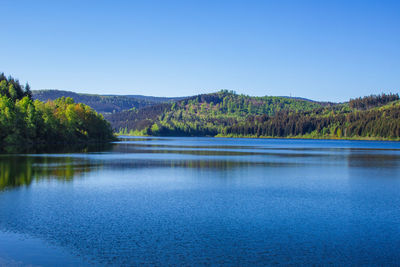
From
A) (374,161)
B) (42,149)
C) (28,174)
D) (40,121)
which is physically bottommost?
(374,161)

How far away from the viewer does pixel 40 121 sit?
108 m

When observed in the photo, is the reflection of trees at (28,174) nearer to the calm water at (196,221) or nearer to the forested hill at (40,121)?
the calm water at (196,221)

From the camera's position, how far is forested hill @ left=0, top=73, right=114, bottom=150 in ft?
324

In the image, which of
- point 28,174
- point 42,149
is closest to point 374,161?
point 28,174

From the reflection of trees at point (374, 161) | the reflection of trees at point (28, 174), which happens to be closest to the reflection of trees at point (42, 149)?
the reflection of trees at point (28, 174)

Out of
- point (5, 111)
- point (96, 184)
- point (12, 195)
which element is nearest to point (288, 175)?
point (96, 184)

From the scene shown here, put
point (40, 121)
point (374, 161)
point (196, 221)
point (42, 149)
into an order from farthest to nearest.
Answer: point (40, 121), point (42, 149), point (374, 161), point (196, 221)

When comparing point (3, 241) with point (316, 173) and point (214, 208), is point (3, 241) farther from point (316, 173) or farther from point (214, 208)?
point (316, 173)

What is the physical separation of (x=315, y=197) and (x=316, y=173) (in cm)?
1899

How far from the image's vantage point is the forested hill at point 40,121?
9881cm

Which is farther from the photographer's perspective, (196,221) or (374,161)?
(374,161)

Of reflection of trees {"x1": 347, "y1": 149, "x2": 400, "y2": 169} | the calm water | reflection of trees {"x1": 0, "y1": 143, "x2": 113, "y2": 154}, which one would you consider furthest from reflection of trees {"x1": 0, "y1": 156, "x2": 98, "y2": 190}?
reflection of trees {"x1": 347, "y1": 149, "x2": 400, "y2": 169}

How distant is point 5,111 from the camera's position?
3809 inches

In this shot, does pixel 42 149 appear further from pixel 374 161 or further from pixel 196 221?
pixel 196 221
